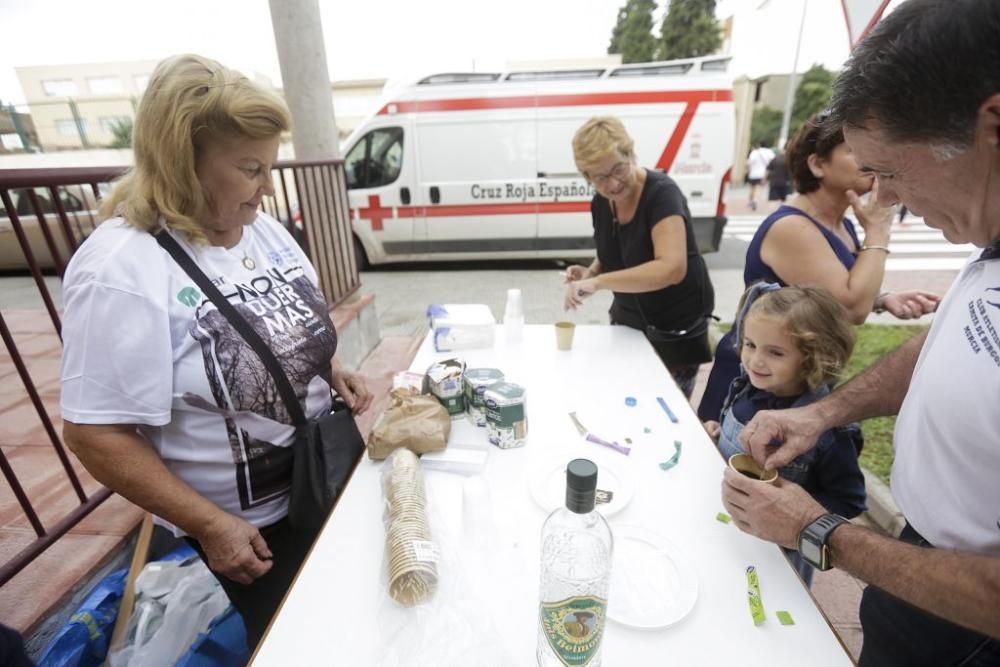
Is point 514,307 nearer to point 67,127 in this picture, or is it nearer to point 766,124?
point 67,127

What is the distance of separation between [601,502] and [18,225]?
1.89 metres

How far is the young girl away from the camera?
4.14 feet

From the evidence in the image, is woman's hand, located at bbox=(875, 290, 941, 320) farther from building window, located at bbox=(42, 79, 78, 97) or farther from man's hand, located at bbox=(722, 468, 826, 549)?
building window, located at bbox=(42, 79, 78, 97)

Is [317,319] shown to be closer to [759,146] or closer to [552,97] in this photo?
[552,97]

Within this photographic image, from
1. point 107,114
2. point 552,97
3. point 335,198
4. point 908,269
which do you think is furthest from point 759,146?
point 107,114

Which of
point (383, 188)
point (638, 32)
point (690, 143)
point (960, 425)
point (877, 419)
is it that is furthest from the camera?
point (638, 32)

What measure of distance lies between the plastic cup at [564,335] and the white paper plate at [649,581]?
1037 millimetres

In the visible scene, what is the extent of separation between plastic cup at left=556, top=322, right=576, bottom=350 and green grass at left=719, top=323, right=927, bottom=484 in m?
0.99

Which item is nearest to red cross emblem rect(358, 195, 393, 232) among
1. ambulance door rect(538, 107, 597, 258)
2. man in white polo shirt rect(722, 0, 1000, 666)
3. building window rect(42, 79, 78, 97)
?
ambulance door rect(538, 107, 597, 258)

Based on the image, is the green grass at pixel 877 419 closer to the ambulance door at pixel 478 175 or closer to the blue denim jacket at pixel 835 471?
the blue denim jacket at pixel 835 471

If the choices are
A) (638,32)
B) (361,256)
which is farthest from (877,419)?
(638,32)

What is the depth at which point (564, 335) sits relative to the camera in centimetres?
200

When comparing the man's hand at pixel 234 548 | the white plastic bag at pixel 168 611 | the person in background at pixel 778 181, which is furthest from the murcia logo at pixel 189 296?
the person in background at pixel 778 181

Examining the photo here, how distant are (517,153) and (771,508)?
6.08 m
